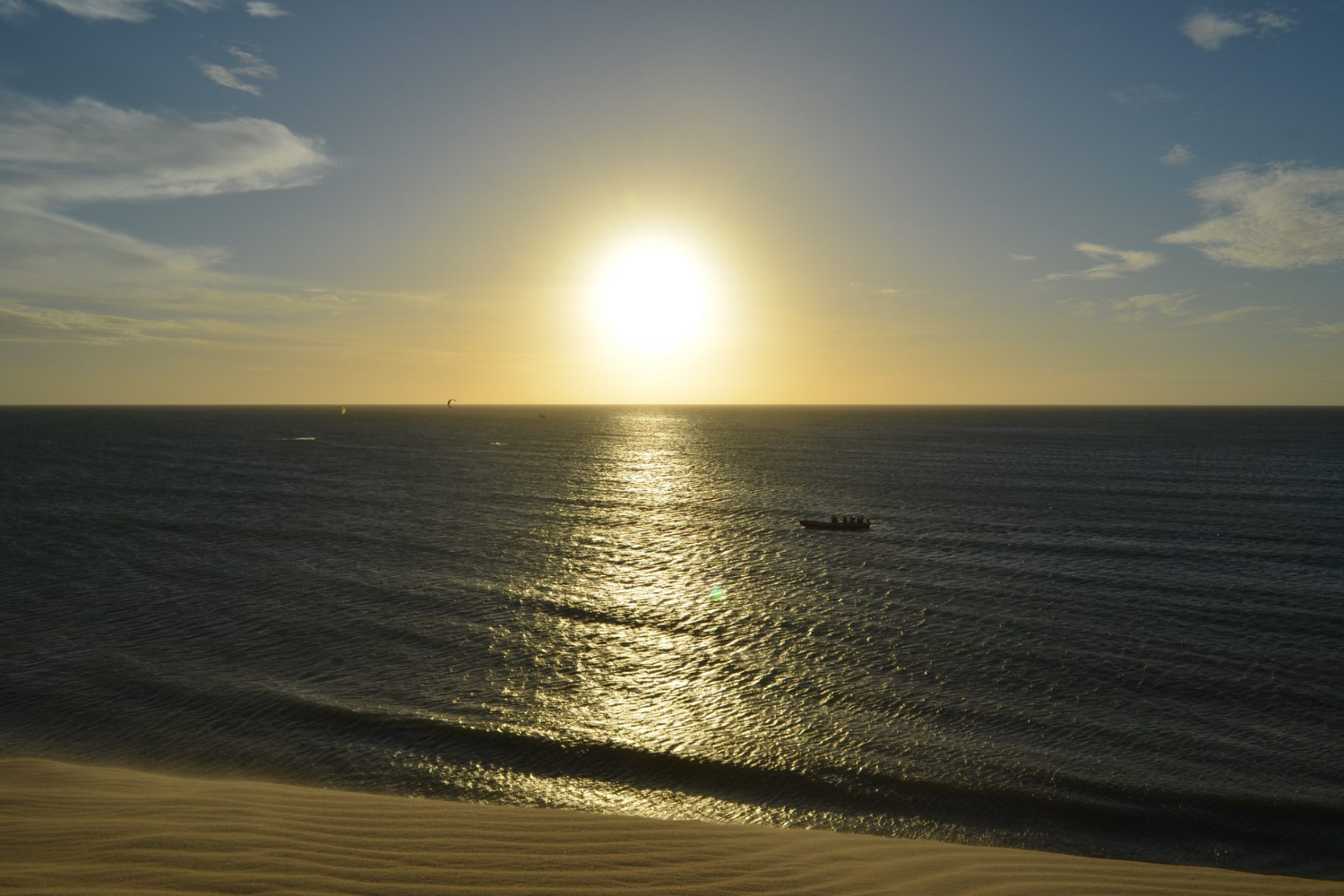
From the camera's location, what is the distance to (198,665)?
98.1ft

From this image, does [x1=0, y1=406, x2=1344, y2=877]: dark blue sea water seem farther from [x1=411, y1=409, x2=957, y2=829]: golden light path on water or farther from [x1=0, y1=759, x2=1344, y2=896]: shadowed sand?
[x1=0, y1=759, x2=1344, y2=896]: shadowed sand

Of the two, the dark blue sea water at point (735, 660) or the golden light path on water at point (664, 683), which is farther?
the golden light path on water at point (664, 683)

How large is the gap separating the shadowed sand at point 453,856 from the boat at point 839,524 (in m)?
46.2

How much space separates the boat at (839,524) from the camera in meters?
61.7

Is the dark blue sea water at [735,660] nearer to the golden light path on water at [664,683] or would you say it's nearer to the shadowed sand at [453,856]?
the golden light path on water at [664,683]

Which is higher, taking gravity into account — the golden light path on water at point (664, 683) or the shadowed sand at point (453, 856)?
the shadowed sand at point (453, 856)

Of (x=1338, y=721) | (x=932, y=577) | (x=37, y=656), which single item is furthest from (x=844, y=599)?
(x=37, y=656)

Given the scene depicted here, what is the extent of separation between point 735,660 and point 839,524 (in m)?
32.1

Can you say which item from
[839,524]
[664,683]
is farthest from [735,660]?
[839,524]

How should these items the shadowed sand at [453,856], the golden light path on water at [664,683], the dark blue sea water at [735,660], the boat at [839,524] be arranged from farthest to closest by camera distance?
the boat at [839,524]
the golden light path on water at [664,683]
the dark blue sea water at [735,660]
the shadowed sand at [453,856]

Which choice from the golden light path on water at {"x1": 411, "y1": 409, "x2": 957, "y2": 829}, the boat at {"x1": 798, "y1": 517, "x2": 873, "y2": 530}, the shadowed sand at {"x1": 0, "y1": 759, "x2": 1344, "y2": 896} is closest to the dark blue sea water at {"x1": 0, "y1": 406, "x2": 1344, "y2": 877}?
the golden light path on water at {"x1": 411, "y1": 409, "x2": 957, "y2": 829}

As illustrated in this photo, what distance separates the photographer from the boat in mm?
61688

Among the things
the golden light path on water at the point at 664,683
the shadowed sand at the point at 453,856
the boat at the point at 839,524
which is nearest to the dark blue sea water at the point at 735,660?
the golden light path on water at the point at 664,683

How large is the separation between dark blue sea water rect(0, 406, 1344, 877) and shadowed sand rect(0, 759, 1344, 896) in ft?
14.5
